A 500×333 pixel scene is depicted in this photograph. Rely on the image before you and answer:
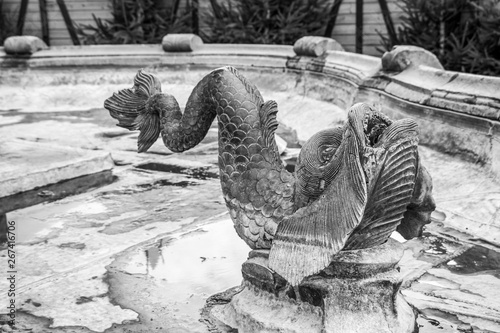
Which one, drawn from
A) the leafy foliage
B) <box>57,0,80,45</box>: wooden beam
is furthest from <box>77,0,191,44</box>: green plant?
the leafy foliage

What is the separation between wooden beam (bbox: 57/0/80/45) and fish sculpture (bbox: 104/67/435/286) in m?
7.98

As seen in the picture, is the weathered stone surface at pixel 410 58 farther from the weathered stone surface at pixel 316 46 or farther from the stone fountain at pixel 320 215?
the stone fountain at pixel 320 215

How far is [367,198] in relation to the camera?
78.7 inches

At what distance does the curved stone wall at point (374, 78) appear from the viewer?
3.88 meters

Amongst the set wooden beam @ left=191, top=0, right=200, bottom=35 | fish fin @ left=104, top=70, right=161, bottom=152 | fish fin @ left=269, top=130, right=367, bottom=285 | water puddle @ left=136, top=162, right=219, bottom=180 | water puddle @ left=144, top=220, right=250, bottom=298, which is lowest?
water puddle @ left=136, top=162, right=219, bottom=180

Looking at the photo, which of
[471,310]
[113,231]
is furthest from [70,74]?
[471,310]

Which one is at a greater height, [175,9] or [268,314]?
[175,9]

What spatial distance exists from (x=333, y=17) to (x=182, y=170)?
4556mm

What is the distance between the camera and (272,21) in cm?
877

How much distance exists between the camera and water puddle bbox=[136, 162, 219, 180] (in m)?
4.59

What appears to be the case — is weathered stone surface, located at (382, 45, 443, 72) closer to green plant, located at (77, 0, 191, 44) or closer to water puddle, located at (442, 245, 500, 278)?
water puddle, located at (442, 245, 500, 278)

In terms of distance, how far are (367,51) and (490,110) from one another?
196 inches

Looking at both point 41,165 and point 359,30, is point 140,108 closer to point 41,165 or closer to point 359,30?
point 41,165

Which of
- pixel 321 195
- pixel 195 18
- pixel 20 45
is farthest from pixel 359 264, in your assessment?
pixel 195 18
